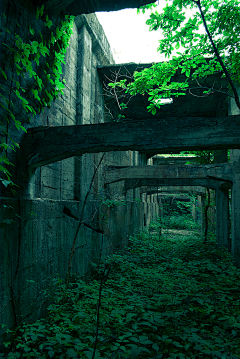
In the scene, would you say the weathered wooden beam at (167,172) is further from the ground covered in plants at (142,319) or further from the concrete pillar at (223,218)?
the ground covered in plants at (142,319)

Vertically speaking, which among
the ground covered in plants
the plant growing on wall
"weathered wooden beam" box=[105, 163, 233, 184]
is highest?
the plant growing on wall

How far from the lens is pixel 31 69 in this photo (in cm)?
331

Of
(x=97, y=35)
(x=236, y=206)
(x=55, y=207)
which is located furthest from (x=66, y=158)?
(x=236, y=206)

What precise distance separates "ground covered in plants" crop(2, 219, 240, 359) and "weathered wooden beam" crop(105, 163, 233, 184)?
11.0 feet

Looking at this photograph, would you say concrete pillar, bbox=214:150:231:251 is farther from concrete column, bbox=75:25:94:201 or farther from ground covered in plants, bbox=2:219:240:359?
concrete column, bbox=75:25:94:201

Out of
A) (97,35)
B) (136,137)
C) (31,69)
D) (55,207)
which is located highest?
(97,35)

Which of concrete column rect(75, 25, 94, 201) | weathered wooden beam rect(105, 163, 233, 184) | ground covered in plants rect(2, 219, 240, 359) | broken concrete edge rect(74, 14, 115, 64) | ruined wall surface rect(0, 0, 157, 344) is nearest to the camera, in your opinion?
ground covered in plants rect(2, 219, 240, 359)

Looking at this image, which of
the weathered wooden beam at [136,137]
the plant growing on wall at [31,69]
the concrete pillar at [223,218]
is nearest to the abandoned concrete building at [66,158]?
the weathered wooden beam at [136,137]

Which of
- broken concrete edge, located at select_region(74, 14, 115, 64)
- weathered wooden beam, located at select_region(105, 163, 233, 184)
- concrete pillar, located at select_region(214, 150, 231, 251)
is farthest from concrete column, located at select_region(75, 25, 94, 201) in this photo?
concrete pillar, located at select_region(214, 150, 231, 251)

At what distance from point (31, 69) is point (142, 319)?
166 inches

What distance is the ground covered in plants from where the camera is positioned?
307 cm

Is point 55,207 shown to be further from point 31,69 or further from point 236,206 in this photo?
point 236,206

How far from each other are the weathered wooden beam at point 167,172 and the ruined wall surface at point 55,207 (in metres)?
0.62

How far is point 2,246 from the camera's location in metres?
3.16
